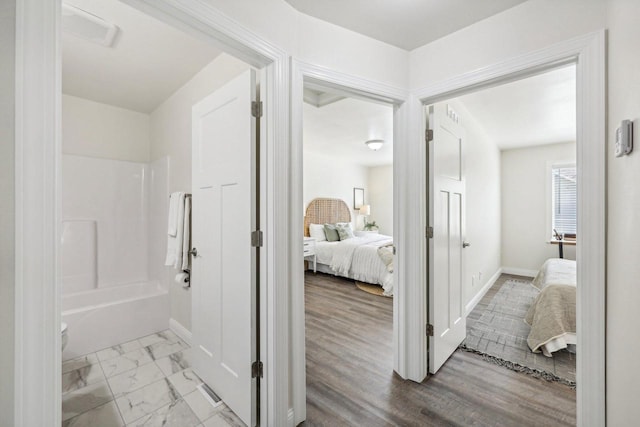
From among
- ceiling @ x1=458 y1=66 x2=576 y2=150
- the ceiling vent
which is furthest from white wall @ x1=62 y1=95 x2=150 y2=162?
ceiling @ x1=458 y1=66 x2=576 y2=150

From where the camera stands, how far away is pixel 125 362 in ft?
7.52

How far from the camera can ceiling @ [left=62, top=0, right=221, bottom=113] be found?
1764 millimetres

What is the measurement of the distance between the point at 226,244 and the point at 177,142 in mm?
1627

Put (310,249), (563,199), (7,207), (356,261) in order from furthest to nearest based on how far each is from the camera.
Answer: (310,249) → (563,199) → (356,261) → (7,207)

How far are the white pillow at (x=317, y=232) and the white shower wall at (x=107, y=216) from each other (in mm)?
3065

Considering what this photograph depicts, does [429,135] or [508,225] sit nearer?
[429,135]

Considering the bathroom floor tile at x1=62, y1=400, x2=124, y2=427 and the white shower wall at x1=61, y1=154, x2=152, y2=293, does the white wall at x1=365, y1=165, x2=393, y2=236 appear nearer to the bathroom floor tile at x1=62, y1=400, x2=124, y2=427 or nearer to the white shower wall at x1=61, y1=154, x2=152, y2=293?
the white shower wall at x1=61, y1=154, x2=152, y2=293

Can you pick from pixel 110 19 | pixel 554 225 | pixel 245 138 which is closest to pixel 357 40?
pixel 245 138

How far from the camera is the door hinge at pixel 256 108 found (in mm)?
1548

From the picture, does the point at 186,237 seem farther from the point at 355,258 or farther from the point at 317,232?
the point at 317,232

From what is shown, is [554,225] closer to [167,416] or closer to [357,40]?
[357,40]

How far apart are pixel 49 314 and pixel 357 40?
79.7 inches

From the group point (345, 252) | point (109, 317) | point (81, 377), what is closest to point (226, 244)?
point (81, 377)

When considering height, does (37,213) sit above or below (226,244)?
above
